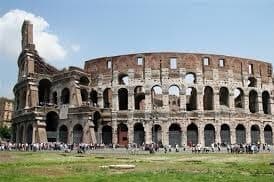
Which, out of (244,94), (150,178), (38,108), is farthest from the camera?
(244,94)

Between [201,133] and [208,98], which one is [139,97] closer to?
[208,98]

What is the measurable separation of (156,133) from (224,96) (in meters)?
12.0

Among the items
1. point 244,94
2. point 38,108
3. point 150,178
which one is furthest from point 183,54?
point 150,178

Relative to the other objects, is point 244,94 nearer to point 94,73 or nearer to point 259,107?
point 259,107

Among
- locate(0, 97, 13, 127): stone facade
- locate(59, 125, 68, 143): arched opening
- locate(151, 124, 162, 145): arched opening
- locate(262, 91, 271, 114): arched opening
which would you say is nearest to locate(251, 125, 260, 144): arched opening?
locate(262, 91, 271, 114): arched opening

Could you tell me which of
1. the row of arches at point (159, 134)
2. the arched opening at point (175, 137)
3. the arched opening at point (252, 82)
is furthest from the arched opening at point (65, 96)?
the arched opening at point (252, 82)

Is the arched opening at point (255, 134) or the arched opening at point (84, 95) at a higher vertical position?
the arched opening at point (84, 95)

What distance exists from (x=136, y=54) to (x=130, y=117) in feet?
28.9

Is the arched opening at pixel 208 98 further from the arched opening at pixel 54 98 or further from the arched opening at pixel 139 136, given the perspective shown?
the arched opening at pixel 54 98

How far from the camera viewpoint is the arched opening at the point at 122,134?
5581cm

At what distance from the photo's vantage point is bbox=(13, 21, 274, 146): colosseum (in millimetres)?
55094

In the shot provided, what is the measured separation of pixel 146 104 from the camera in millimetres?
55969

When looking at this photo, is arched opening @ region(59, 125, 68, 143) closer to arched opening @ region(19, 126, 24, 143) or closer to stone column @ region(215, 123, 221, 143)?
arched opening @ region(19, 126, 24, 143)

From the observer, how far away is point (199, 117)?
5553cm
